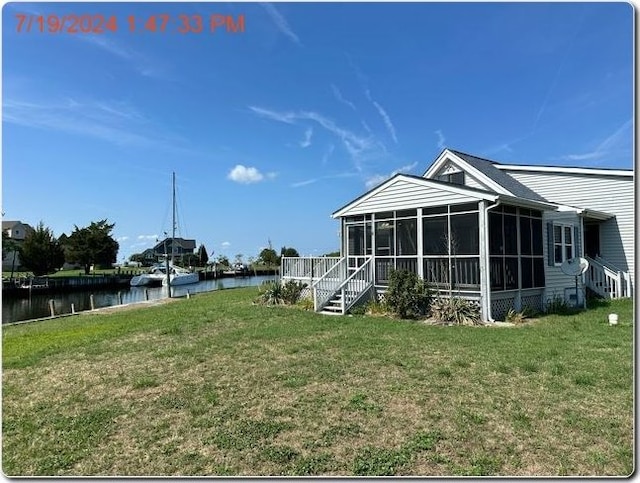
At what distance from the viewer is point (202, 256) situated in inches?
3088

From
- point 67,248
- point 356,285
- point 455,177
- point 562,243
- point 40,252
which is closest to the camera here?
point 356,285

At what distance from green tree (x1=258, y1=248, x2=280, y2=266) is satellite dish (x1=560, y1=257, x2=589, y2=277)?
55641mm

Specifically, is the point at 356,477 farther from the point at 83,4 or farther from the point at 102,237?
the point at 102,237

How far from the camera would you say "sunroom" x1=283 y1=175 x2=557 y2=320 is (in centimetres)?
1069

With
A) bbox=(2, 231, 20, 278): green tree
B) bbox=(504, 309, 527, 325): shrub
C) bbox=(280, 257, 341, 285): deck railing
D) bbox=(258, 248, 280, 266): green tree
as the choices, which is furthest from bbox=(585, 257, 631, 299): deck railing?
bbox=(258, 248, 280, 266): green tree

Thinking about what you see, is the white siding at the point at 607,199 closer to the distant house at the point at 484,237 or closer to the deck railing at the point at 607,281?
the distant house at the point at 484,237

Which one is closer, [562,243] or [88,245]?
[562,243]

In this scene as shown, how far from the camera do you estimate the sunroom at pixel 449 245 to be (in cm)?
1069

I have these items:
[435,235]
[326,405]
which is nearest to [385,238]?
[435,235]

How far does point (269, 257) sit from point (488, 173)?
54.9m

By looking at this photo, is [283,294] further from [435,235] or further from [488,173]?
[488,173]

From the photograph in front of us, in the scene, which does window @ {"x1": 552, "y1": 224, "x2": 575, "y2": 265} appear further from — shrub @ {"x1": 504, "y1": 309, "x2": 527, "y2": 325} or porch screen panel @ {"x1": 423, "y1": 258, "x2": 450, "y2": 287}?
porch screen panel @ {"x1": 423, "y1": 258, "x2": 450, "y2": 287}

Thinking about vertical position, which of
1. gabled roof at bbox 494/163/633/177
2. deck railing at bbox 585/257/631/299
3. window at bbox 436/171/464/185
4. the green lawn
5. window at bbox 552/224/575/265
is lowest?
the green lawn

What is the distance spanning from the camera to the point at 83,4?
3.99 meters
